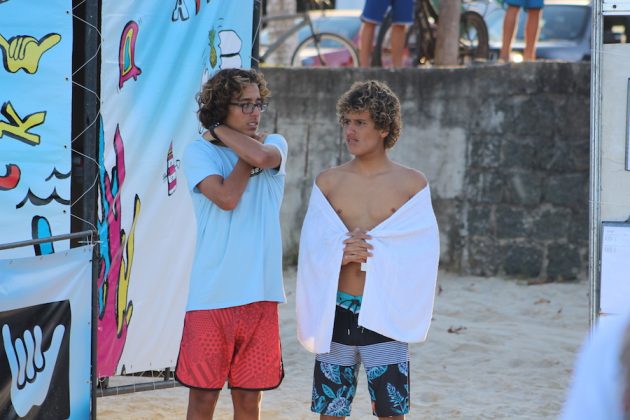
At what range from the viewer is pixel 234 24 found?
5.47m

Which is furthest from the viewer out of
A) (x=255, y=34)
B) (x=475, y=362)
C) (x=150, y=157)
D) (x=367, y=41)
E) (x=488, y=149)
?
(x=367, y=41)

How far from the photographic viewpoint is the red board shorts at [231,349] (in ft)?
14.0

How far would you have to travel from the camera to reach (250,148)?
14.0ft

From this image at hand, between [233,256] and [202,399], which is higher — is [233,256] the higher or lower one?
the higher one

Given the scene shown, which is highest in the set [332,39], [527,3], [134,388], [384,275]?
[527,3]

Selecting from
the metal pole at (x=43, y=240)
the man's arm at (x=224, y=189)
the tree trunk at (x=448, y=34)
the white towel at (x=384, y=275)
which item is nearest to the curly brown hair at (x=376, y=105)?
the white towel at (x=384, y=275)

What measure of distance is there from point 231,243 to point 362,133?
0.69 metres

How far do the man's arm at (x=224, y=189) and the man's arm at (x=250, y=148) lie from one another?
0.08m

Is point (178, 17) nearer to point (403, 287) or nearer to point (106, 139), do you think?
point (106, 139)

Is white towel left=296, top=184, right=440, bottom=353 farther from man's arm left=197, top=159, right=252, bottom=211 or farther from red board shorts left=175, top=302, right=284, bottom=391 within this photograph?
man's arm left=197, top=159, right=252, bottom=211

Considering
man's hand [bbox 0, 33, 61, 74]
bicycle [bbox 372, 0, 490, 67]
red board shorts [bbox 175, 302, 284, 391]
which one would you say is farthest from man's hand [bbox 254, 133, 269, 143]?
bicycle [bbox 372, 0, 490, 67]

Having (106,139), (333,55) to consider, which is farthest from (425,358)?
(333,55)

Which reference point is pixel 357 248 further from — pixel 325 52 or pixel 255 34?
pixel 325 52

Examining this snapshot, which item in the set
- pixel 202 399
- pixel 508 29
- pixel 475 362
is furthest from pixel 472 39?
pixel 202 399
